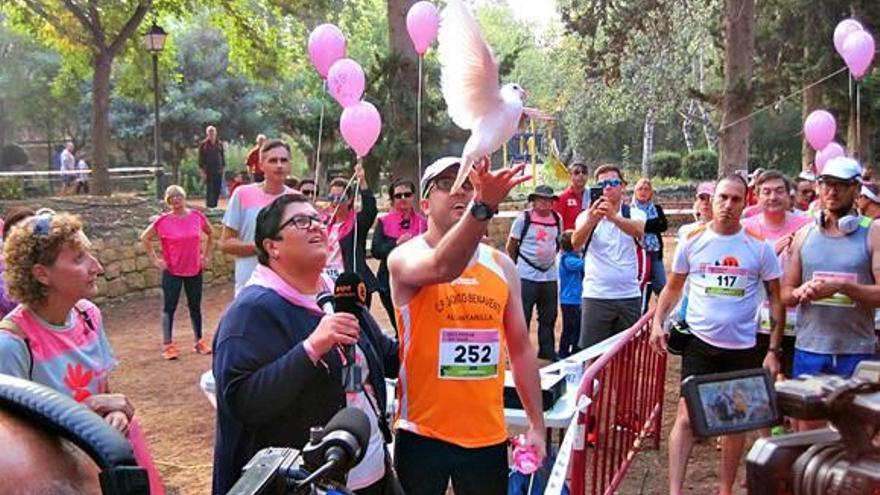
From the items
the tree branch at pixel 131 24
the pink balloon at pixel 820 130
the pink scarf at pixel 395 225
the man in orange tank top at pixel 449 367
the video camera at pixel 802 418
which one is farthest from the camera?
the tree branch at pixel 131 24

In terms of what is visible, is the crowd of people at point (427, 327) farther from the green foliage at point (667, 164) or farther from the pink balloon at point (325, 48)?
the green foliage at point (667, 164)

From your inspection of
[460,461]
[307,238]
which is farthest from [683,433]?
[307,238]

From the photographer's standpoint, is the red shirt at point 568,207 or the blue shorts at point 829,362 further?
the red shirt at point 568,207

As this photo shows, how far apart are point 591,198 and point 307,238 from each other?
3.90m

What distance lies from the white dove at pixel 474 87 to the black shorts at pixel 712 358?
2717mm

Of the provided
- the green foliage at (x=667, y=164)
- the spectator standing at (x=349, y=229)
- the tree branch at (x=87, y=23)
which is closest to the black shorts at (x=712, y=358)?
the spectator standing at (x=349, y=229)

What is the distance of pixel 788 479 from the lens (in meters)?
1.33

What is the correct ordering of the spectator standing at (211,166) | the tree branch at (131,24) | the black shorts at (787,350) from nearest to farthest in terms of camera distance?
the black shorts at (787,350) < the tree branch at (131,24) < the spectator standing at (211,166)

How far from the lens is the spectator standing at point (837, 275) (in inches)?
187

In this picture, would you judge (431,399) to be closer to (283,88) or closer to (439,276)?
(439,276)

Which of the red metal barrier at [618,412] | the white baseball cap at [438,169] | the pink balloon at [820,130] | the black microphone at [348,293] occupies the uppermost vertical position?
the pink balloon at [820,130]

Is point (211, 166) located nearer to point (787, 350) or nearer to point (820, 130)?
point (820, 130)

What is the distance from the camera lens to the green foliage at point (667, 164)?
3575 cm

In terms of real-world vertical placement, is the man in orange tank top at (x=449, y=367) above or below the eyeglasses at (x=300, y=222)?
below
